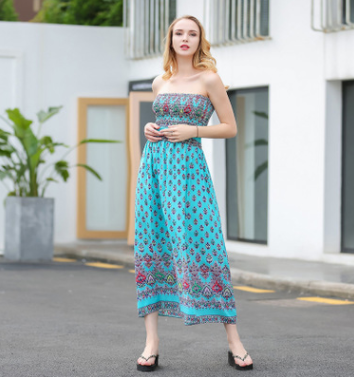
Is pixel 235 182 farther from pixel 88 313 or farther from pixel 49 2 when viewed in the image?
pixel 49 2

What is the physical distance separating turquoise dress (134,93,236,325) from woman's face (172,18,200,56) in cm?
25

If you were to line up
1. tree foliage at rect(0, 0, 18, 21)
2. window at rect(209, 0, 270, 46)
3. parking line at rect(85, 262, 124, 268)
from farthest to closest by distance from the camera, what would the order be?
tree foliage at rect(0, 0, 18, 21) < window at rect(209, 0, 270, 46) < parking line at rect(85, 262, 124, 268)

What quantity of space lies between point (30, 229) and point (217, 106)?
8.54 m

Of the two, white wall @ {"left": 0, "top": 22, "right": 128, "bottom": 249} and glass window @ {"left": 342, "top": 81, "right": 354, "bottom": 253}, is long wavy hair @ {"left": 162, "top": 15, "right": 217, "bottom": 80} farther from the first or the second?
white wall @ {"left": 0, "top": 22, "right": 128, "bottom": 249}

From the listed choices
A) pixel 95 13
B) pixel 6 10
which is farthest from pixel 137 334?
pixel 6 10

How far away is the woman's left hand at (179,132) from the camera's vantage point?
5.58 metres

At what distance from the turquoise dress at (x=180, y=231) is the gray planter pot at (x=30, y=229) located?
27.3ft

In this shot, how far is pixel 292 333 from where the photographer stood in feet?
23.4

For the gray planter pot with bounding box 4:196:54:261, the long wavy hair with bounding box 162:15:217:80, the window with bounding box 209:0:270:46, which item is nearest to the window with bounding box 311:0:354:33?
the window with bounding box 209:0:270:46

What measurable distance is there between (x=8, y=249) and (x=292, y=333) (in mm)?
7575

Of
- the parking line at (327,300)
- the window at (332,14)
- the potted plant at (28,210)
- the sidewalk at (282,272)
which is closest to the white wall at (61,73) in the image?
the sidewalk at (282,272)

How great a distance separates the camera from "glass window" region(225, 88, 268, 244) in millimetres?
14438

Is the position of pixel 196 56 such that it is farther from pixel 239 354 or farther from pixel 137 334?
pixel 137 334

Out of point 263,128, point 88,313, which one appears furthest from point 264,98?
point 88,313
